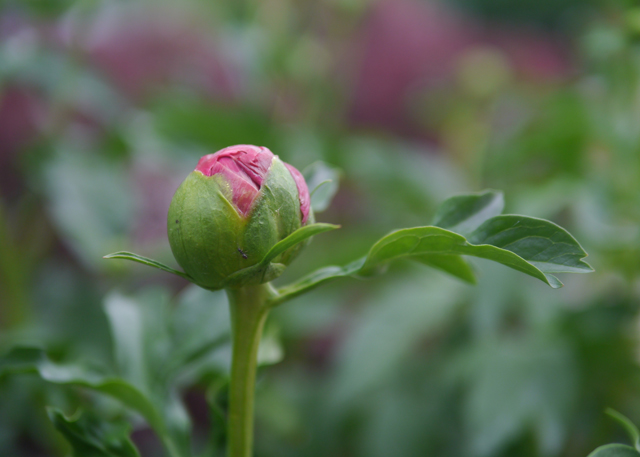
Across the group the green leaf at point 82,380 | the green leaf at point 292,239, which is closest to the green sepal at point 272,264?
the green leaf at point 292,239

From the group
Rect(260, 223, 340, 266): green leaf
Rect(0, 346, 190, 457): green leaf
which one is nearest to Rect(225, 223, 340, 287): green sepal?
Rect(260, 223, 340, 266): green leaf

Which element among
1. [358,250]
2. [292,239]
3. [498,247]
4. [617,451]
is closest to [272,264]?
[292,239]

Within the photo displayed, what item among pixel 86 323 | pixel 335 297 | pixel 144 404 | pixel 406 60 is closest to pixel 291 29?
pixel 335 297

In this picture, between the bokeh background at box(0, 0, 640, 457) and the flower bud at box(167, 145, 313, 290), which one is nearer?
the flower bud at box(167, 145, 313, 290)

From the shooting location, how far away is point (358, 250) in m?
0.88

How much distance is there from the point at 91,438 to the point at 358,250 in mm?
555

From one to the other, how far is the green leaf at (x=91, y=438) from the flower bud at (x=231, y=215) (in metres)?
0.15

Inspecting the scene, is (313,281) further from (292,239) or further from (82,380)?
(82,380)

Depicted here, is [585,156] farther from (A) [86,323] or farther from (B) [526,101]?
(A) [86,323]

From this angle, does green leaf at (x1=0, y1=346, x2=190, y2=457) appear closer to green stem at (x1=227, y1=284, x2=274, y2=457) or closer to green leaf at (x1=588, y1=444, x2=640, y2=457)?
green stem at (x1=227, y1=284, x2=274, y2=457)

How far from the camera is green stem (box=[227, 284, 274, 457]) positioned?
1.13 feet

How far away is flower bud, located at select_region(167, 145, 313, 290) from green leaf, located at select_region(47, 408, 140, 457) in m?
0.15

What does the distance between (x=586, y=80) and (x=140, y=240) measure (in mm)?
991

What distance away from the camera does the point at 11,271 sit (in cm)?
77
